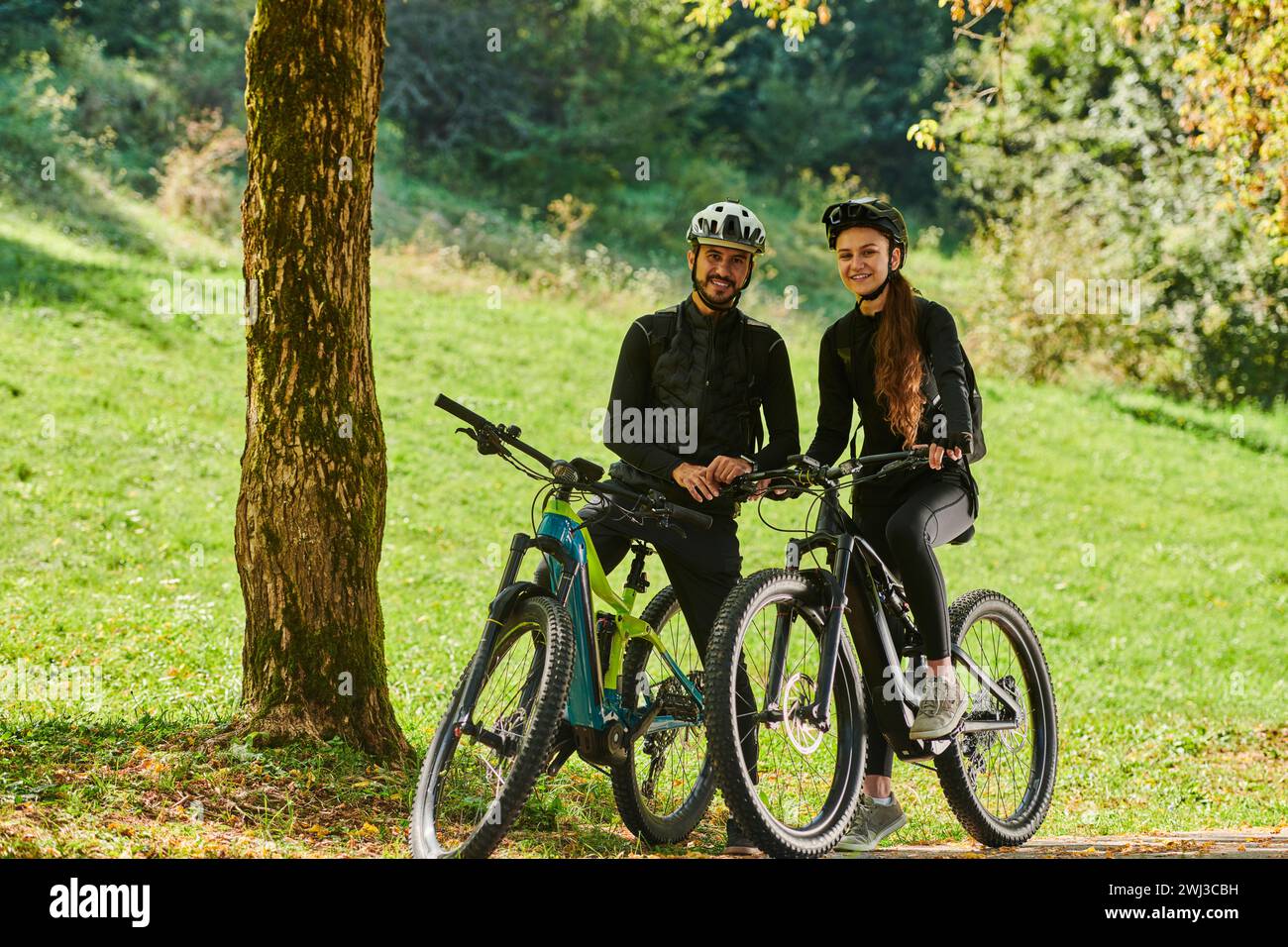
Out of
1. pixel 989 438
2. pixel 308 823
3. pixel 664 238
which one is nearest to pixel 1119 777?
pixel 308 823

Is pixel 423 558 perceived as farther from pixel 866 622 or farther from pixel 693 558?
pixel 866 622

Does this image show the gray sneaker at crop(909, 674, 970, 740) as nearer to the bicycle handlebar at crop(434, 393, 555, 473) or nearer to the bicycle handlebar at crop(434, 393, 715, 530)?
the bicycle handlebar at crop(434, 393, 715, 530)

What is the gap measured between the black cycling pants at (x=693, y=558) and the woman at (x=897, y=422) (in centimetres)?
48

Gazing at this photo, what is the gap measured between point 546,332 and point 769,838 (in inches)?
573

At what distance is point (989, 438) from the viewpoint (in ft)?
59.3

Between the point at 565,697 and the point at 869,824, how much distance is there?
158cm

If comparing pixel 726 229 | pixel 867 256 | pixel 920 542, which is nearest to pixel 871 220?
pixel 867 256

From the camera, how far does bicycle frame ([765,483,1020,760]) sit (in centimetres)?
470

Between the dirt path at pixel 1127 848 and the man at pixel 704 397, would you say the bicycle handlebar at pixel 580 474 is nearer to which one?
the man at pixel 704 397

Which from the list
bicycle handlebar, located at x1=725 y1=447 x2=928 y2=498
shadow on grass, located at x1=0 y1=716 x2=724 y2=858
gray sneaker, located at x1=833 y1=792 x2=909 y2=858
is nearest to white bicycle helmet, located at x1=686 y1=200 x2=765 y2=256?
bicycle handlebar, located at x1=725 y1=447 x2=928 y2=498

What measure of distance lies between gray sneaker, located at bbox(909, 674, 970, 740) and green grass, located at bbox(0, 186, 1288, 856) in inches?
39.1

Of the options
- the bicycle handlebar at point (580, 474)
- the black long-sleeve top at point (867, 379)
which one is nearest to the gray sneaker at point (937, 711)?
the black long-sleeve top at point (867, 379)
